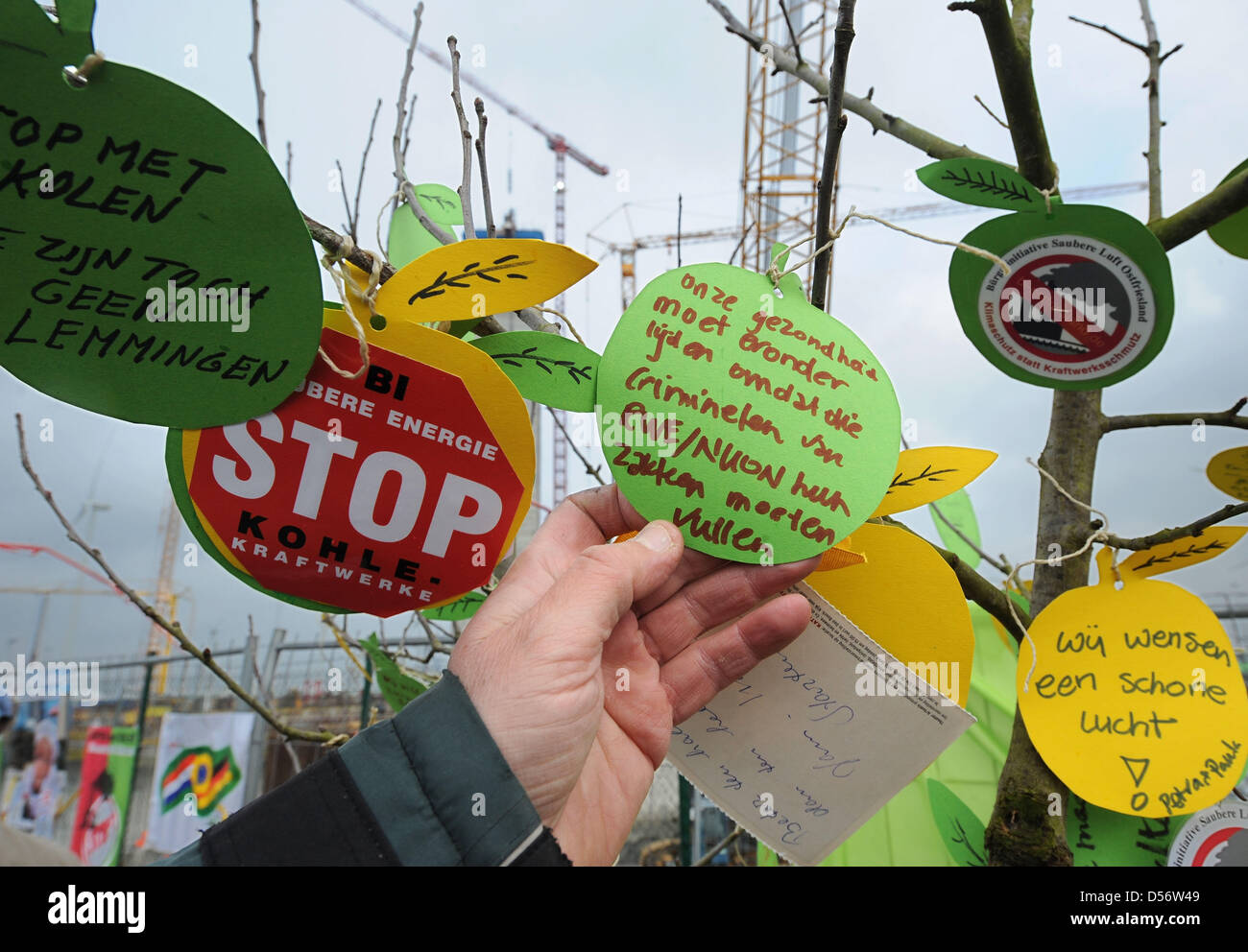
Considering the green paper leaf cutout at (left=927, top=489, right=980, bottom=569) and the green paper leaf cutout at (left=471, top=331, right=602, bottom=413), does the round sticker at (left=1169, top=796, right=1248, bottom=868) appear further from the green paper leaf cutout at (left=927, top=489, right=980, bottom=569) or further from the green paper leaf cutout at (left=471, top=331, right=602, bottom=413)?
the green paper leaf cutout at (left=471, top=331, right=602, bottom=413)

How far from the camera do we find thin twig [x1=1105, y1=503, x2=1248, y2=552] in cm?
92

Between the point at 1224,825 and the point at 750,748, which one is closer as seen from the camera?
the point at 750,748

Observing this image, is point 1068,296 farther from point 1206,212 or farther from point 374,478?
point 374,478

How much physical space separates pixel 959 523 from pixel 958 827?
31.2 inches

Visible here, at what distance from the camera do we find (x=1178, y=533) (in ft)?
3.02

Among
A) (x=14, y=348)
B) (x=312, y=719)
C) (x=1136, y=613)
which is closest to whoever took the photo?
(x=14, y=348)

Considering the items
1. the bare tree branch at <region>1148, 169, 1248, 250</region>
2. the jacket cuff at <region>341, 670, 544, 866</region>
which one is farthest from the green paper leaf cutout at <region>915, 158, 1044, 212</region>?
the jacket cuff at <region>341, 670, 544, 866</region>

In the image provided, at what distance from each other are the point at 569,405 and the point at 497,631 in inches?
8.7

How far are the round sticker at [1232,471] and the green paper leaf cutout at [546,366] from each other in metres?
1.01

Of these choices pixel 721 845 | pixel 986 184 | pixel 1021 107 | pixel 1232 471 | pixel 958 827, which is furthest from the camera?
pixel 721 845

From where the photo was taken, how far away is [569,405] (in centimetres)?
64

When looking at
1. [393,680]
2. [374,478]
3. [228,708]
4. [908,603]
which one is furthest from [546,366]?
[228,708]

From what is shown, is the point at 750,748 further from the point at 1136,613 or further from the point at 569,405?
the point at 1136,613
